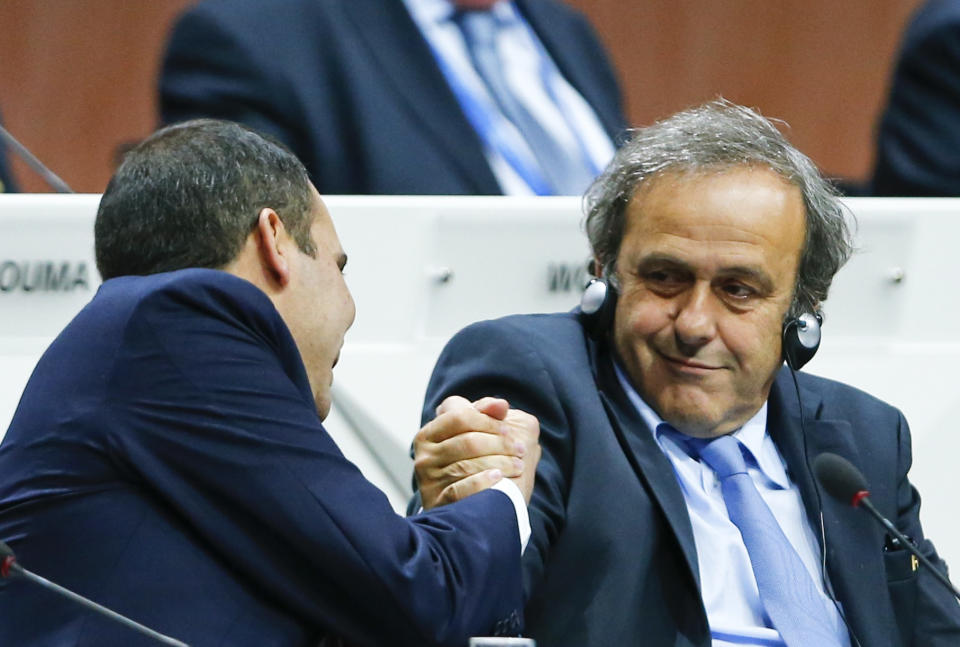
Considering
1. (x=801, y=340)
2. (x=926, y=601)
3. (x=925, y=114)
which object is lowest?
(x=926, y=601)

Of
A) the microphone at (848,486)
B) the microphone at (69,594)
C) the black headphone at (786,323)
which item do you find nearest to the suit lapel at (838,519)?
the black headphone at (786,323)

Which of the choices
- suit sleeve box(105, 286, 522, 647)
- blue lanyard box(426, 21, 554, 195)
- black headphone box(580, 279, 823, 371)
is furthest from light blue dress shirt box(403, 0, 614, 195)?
suit sleeve box(105, 286, 522, 647)

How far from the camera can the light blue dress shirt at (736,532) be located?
77.0 inches

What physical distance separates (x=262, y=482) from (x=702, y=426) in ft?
2.36

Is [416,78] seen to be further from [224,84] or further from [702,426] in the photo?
[702,426]

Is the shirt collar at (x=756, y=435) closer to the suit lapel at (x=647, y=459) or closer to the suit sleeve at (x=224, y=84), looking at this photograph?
the suit lapel at (x=647, y=459)

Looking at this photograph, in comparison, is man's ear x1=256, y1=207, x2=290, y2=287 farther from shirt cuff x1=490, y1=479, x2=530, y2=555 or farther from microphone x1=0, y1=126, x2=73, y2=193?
microphone x1=0, y1=126, x2=73, y2=193

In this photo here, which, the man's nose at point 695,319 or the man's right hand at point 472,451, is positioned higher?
the man's nose at point 695,319

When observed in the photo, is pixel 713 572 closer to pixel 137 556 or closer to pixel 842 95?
pixel 137 556

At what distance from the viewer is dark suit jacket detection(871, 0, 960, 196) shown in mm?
3693

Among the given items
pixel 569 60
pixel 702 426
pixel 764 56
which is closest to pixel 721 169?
pixel 702 426

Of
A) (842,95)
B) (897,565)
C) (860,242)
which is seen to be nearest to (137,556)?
(897,565)

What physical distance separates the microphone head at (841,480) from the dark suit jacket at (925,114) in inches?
82.8

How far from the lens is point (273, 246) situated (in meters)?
1.70
